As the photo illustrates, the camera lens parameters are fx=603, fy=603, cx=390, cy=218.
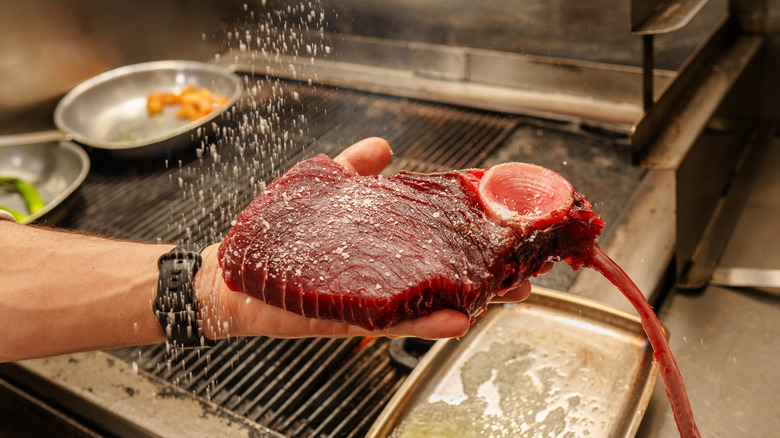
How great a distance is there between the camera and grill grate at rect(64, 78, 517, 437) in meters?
2.11

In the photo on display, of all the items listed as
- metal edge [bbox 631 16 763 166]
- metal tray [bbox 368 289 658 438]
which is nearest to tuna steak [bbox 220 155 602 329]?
metal tray [bbox 368 289 658 438]

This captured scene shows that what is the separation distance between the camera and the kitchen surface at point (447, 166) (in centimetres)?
197

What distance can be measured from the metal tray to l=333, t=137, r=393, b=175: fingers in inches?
25.6

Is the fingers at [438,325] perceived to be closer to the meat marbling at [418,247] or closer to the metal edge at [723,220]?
the meat marbling at [418,247]

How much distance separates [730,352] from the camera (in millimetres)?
2098

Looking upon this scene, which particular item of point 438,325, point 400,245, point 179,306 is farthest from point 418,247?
point 179,306

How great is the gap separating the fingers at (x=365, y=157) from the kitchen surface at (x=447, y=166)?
0.66 metres

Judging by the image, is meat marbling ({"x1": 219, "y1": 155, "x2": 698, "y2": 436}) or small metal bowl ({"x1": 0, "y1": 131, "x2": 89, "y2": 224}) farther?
small metal bowl ({"x1": 0, "y1": 131, "x2": 89, "y2": 224})

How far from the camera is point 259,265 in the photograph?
1590 mm

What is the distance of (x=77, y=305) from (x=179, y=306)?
0.38m

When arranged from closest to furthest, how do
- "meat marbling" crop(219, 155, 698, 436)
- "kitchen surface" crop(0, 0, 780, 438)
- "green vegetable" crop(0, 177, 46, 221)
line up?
"meat marbling" crop(219, 155, 698, 436), "kitchen surface" crop(0, 0, 780, 438), "green vegetable" crop(0, 177, 46, 221)

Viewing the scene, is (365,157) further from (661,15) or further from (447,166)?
(661,15)

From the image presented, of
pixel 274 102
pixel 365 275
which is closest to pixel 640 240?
pixel 365 275

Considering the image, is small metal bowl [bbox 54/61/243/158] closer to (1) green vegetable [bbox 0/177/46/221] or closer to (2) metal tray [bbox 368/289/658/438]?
(1) green vegetable [bbox 0/177/46/221]
